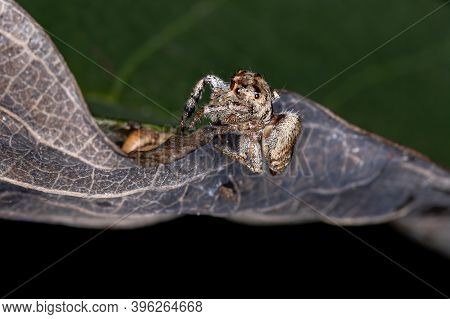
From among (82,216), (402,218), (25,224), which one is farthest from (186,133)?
(402,218)

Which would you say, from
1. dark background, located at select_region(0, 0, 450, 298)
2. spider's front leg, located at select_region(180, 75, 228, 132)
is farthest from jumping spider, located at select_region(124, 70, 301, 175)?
dark background, located at select_region(0, 0, 450, 298)

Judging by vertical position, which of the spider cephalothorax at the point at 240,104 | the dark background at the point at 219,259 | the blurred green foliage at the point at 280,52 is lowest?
the dark background at the point at 219,259

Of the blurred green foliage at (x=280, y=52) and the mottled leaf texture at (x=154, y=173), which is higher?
the blurred green foliage at (x=280, y=52)

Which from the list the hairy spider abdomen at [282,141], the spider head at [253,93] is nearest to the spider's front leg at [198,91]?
the spider head at [253,93]

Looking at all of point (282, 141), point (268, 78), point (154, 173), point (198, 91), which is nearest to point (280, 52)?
point (268, 78)

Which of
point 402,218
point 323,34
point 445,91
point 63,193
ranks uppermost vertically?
point 323,34

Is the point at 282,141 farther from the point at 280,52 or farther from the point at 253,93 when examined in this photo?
the point at 280,52

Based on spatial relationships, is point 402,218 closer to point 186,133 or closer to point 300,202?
point 300,202

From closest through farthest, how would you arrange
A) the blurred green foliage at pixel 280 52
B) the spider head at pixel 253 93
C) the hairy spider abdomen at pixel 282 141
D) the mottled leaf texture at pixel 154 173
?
the mottled leaf texture at pixel 154 173 < the hairy spider abdomen at pixel 282 141 < the spider head at pixel 253 93 < the blurred green foliage at pixel 280 52

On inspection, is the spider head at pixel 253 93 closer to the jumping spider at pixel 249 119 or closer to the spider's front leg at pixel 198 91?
the jumping spider at pixel 249 119
